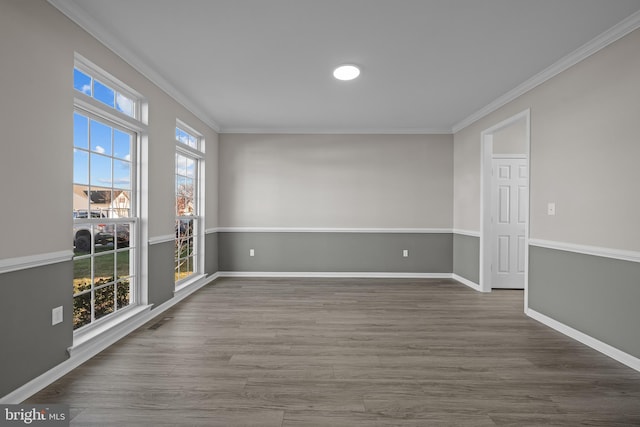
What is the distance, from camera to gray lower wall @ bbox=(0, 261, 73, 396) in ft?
6.70

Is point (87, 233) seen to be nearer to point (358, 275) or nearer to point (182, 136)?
point (182, 136)

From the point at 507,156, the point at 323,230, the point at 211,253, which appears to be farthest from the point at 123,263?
the point at 507,156

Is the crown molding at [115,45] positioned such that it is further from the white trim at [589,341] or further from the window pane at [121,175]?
the white trim at [589,341]

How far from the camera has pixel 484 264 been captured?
5.08m

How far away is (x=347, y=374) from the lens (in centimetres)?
250

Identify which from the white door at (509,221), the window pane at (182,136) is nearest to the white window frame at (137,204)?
the window pane at (182,136)

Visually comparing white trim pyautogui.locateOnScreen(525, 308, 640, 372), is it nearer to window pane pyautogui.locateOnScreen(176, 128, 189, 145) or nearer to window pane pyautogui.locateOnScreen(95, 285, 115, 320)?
window pane pyautogui.locateOnScreen(95, 285, 115, 320)

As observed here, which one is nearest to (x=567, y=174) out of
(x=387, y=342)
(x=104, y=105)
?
(x=387, y=342)

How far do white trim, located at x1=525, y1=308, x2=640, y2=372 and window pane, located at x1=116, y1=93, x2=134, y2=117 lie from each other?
4749 millimetres

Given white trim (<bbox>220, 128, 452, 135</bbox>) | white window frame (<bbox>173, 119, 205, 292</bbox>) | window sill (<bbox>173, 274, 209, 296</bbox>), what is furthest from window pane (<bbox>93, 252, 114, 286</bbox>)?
white trim (<bbox>220, 128, 452, 135</bbox>)

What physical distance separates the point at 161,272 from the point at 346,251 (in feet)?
10.3

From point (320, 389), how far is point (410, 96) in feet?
11.7

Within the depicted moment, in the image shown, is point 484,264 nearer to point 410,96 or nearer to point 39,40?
point 410,96

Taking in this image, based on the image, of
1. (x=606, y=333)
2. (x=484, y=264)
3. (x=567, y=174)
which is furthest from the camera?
(x=484, y=264)
